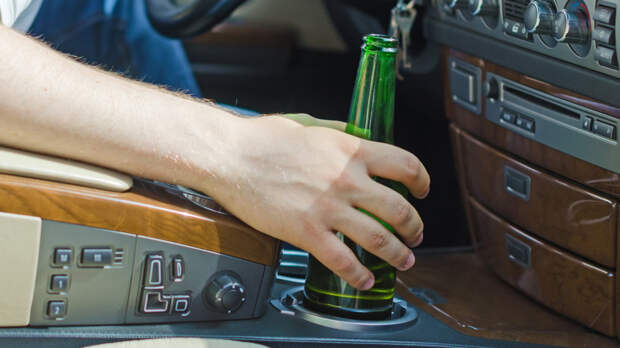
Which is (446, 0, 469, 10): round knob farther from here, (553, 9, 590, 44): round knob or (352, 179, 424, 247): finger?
(352, 179, 424, 247): finger

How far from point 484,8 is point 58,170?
1.72 ft

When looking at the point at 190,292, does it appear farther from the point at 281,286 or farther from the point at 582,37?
the point at 582,37

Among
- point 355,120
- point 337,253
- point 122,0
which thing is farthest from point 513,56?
point 122,0

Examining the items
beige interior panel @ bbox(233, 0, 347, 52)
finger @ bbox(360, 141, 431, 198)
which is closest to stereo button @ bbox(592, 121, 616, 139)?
finger @ bbox(360, 141, 431, 198)

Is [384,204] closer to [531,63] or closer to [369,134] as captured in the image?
[369,134]

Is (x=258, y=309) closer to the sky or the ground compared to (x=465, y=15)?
closer to the ground

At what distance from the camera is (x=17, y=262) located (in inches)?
24.2

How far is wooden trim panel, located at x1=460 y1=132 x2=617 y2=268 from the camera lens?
2.76ft

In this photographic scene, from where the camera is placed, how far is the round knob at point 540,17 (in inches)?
31.1

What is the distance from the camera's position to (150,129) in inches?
26.6

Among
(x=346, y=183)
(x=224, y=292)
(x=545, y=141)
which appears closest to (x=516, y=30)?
(x=545, y=141)

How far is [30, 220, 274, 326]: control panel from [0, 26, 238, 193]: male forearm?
71mm

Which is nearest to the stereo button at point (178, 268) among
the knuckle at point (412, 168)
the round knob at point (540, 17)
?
the knuckle at point (412, 168)

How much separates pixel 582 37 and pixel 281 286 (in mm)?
400
